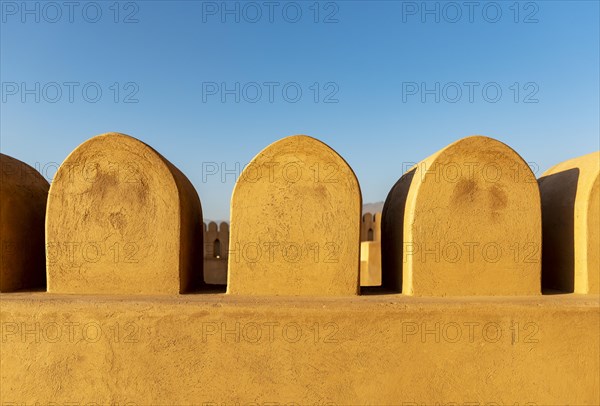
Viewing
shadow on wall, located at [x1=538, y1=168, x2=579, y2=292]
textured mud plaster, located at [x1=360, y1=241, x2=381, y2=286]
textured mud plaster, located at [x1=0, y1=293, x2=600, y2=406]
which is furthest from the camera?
textured mud plaster, located at [x1=360, y1=241, x2=381, y2=286]

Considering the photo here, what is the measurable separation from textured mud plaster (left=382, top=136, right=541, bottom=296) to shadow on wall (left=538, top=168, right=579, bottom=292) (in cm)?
37

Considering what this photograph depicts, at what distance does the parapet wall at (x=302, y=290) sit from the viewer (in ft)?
8.05

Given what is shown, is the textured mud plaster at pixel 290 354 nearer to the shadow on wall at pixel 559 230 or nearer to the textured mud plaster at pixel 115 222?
the textured mud plaster at pixel 115 222

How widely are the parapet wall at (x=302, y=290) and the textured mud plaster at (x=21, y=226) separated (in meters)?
0.02

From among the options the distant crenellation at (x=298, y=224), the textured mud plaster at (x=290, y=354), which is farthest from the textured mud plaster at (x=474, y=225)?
the textured mud plaster at (x=290, y=354)

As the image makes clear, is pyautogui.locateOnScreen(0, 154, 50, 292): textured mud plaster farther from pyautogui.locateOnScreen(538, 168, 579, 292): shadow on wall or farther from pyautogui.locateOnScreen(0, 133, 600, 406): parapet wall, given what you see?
pyautogui.locateOnScreen(538, 168, 579, 292): shadow on wall

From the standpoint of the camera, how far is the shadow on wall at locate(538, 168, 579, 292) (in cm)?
293

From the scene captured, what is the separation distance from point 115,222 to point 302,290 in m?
1.47

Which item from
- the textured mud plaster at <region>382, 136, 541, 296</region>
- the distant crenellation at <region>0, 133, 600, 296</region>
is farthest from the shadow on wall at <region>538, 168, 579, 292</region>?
the textured mud plaster at <region>382, 136, 541, 296</region>

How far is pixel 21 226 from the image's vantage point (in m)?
2.96

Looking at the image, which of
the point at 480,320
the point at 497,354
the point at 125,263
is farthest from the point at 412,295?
the point at 125,263

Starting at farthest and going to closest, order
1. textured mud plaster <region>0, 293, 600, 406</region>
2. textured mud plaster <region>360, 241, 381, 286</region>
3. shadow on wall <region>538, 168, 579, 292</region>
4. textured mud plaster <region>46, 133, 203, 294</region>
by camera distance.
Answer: textured mud plaster <region>360, 241, 381, 286</region> → shadow on wall <region>538, 168, 579, 292</region> → textured mud plaster <region>46, 133, 203, 294</region> → textured mud plaster <region>0, 293, 600, 406</region>

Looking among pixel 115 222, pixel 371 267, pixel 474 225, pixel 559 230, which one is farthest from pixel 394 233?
pixel 371 267

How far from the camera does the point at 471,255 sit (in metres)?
2.77
